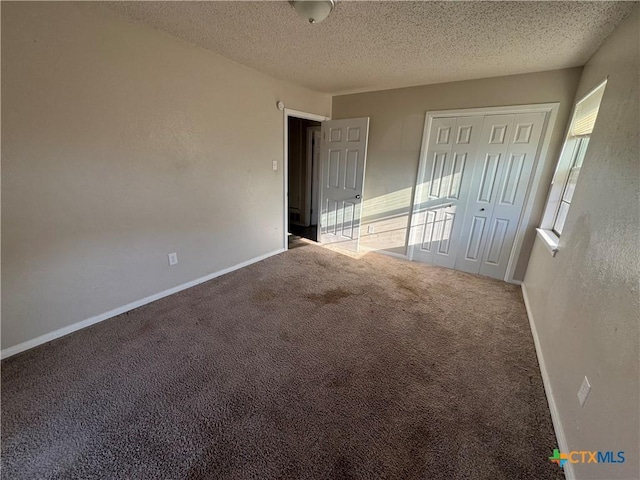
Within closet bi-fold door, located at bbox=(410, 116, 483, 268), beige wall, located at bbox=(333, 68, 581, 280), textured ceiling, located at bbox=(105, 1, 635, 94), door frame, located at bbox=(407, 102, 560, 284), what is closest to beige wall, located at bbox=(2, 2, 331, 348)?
textured ceiling, located at bbox=(105, 1, 635, 94)

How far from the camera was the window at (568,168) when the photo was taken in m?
2.12

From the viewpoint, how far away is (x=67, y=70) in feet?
5.74

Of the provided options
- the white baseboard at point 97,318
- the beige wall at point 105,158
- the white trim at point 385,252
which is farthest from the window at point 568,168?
the white baseboard at point 97,318

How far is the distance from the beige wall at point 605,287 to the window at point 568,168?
0.25 m

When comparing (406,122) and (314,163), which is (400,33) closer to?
(406,122)

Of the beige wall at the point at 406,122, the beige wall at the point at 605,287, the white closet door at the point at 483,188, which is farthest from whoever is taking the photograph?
the white closet door at the point at 483,188

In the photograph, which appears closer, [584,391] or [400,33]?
[584,391]

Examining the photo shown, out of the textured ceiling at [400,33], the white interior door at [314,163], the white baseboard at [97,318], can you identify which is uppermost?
the textured ceiling at [400,33]

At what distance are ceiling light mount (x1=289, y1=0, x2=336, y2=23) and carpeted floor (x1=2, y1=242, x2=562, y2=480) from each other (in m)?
2.22

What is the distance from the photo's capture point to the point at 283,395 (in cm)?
157

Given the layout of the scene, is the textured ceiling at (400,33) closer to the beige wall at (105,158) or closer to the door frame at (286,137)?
the beige wall at (105,158)

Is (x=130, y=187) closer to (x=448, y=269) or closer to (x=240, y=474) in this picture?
(x=240, y=474)

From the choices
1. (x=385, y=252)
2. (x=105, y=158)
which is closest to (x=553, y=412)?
(x=385, y=252)

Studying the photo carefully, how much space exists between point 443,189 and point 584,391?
256 centimetres
